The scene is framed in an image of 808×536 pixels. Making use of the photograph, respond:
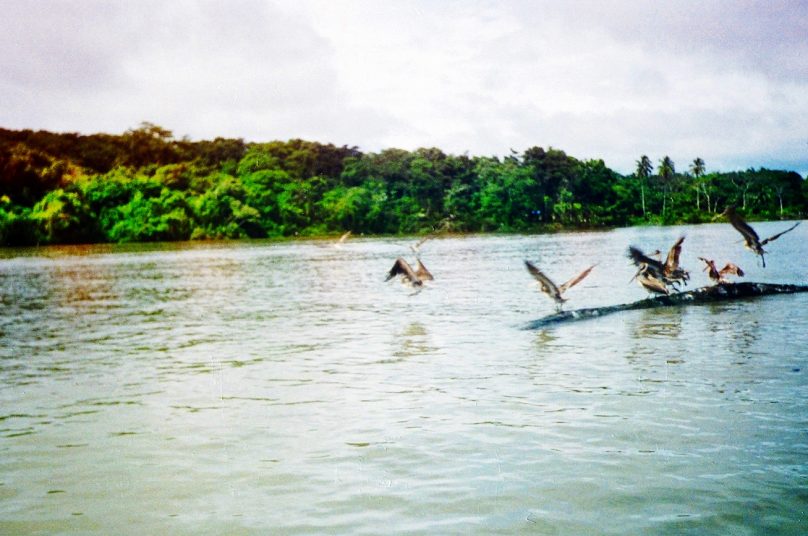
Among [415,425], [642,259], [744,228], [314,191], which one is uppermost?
[314,191]

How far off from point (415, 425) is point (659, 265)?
10405mm

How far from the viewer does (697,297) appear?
1908 cm

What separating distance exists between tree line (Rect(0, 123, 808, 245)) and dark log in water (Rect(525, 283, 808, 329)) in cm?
7950

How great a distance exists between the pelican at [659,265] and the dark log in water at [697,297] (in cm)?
50

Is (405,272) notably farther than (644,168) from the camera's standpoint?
No

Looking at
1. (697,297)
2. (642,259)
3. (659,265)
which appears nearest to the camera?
(642,259)

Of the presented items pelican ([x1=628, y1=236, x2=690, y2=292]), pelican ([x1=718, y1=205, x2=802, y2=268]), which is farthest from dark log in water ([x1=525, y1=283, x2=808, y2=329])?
pelican ([x1=718, y1=205, x2=802, y2=268])

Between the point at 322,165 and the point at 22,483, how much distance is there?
381 feet

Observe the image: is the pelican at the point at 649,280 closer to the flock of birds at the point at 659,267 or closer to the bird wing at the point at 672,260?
the flock of birds at the point at 659,267

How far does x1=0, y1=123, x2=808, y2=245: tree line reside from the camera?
9188 cm

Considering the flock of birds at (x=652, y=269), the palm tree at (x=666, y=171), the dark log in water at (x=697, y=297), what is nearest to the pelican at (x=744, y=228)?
the flock of birds at (x=652, y=269)

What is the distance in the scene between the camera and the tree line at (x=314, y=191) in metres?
91.9

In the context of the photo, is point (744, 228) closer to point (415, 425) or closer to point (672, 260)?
point (672, 260)

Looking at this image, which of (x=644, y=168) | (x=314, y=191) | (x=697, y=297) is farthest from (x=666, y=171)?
(x=697, y=297)
